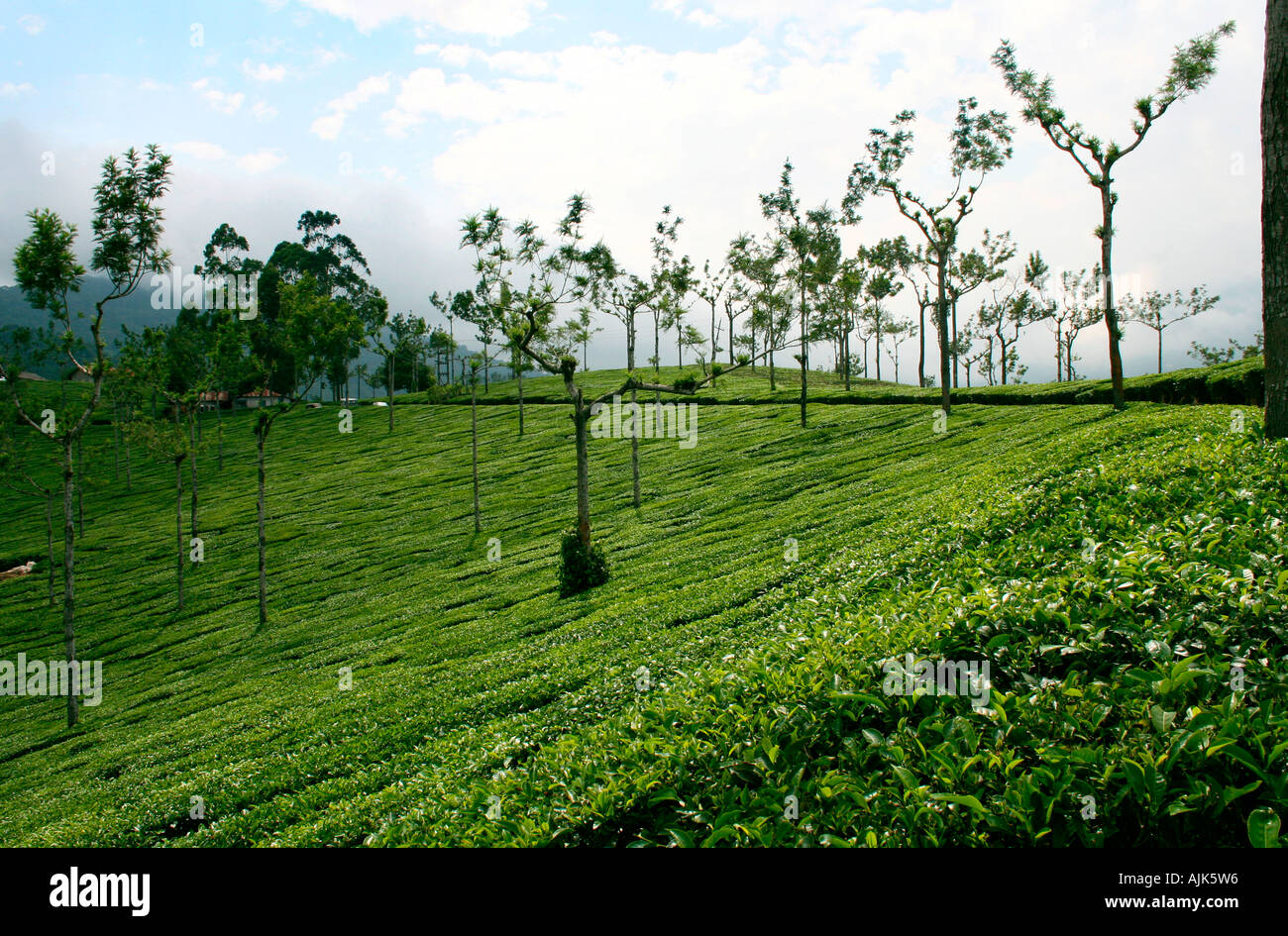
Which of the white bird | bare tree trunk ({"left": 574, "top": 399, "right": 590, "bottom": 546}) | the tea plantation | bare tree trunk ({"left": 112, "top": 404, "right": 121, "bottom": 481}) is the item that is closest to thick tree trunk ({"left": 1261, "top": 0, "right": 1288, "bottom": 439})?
the tea plantation

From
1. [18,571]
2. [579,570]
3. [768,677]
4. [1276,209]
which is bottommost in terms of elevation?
[18,571]

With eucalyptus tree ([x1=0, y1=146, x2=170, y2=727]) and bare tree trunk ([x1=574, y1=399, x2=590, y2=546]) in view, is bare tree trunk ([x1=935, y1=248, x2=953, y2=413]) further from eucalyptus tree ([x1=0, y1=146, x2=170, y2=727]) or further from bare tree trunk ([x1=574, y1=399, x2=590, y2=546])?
eucalyptus tree ([x1=0, y1=146, x2=170, y2=727])

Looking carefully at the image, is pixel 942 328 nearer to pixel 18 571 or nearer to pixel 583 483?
pixel 583 483

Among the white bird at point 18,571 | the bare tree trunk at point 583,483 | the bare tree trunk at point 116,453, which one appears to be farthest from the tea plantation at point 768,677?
the bare tree trunk at point 116,453

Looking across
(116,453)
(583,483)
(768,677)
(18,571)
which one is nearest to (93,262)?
(583,483)

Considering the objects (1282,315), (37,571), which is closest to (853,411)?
(1282,315)

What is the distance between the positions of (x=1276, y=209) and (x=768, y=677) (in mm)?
11817

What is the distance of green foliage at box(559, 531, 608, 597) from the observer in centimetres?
2098

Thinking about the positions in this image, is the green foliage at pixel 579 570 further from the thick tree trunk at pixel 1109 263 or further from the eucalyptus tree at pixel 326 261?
the eucalyptus tree at pixel 326 261

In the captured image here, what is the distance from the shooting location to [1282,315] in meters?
10.6

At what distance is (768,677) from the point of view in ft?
21.7

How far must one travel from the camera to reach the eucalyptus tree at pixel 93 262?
21406 mm
